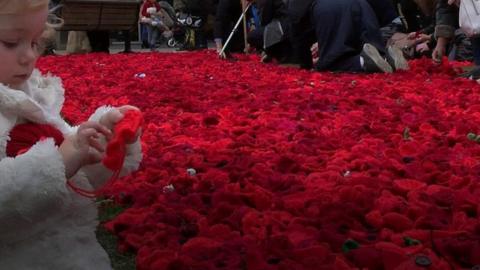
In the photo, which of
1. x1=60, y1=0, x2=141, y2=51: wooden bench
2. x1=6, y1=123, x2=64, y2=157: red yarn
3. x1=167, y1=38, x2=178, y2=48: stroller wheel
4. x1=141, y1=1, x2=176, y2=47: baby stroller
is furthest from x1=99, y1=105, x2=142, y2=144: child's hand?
x1=167, y1=38, x2=178, y2=48: stroller wheel

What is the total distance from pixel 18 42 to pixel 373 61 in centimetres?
445

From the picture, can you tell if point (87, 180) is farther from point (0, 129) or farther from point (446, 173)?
point (446, 173)

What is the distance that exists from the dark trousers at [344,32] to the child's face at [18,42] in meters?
4.64

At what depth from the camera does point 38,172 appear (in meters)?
1.44

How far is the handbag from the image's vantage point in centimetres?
526

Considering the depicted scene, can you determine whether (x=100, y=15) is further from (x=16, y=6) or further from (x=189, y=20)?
(x=16, y=6)

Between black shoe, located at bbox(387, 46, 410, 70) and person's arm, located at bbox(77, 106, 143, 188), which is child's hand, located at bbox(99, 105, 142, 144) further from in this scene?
black shoe, located at bbox(387, 46, 410, 70)

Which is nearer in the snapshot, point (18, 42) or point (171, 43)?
point (18, 42)

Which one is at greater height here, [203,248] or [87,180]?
[87,180]

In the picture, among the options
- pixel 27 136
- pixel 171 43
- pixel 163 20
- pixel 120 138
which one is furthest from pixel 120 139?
pixel 171 43

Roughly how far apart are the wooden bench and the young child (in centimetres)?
941

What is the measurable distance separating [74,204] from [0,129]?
23 cm

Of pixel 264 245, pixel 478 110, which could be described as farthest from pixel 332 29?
pixel 264 245

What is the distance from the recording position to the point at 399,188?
224 cm
